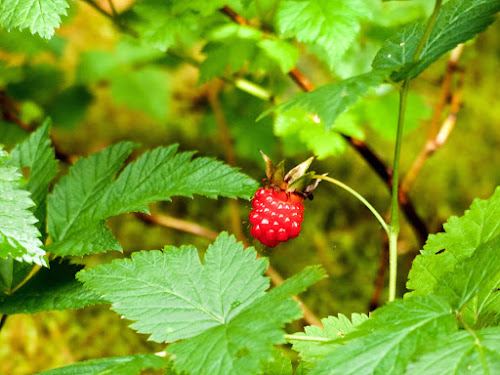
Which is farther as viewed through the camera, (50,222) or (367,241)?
(367,241)

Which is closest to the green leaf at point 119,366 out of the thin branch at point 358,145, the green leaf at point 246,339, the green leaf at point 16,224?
the green leaf at point 246,339

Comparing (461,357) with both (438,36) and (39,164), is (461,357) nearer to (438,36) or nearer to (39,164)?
(438,36)

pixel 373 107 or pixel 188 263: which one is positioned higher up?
pixel 373 107

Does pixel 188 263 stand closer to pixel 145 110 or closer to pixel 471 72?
pixel 145 110

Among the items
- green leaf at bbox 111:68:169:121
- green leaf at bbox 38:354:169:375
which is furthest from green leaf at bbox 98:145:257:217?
green leaf at bbox 111:68:169:121

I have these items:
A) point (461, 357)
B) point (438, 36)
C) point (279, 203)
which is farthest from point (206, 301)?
point (438, 36)

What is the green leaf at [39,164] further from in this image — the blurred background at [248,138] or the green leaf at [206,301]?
the blurred background at [248,138]

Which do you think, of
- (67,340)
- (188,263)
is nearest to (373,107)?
(188,263)
